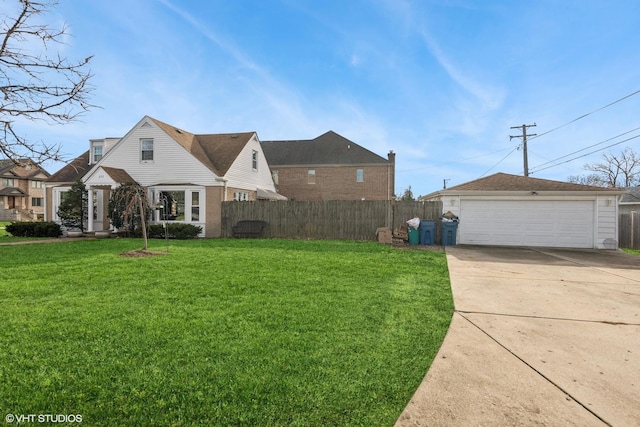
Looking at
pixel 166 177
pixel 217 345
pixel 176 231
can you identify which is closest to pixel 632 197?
pixel 176 231

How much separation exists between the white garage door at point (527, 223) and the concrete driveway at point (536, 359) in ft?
24.8

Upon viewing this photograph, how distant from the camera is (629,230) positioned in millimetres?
14758

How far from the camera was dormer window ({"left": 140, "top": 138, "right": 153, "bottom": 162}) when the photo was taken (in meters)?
17.4

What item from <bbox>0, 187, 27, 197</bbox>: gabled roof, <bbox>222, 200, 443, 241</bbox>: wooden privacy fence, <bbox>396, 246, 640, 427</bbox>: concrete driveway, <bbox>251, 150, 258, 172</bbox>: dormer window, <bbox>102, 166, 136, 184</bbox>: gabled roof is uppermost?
<bbox>251, 150, 258, 172</bbox>: dormer window

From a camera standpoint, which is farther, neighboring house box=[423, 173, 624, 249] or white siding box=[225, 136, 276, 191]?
white siding box=[225, 136, 276, 191]

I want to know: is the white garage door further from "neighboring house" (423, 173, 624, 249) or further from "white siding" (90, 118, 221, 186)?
"white siding" (90, 118, 221, 186)

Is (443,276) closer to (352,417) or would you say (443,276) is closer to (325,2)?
(352,417)

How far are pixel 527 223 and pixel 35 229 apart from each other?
2323cm

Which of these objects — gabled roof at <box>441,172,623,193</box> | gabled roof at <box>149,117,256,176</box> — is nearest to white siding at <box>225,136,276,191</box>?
gabled roof at <box>149,117,256,176</box>

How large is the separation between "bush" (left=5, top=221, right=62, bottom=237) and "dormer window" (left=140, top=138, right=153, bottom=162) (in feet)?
17.5

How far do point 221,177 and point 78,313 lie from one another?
12.8 metres

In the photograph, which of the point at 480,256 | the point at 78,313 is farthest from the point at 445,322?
the point at 480,256

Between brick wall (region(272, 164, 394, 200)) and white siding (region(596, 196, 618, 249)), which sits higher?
brick wall (region(272, 164, 394, 200))

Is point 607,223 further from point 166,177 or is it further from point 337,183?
point 337,183
